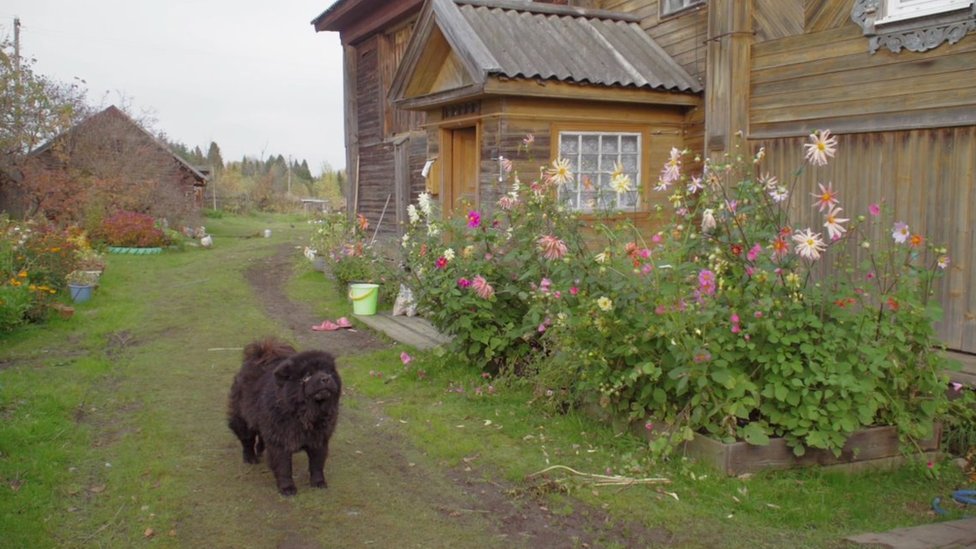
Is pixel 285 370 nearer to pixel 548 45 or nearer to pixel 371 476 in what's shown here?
pixel 371 476

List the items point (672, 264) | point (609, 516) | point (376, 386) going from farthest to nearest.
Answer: point (376, 386)
point (672, 264)
point (609, 516)

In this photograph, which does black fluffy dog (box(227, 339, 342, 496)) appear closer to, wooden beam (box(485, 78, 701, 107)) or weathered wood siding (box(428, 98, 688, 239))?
weathered wood siding (box(428, 98, 688, 239))

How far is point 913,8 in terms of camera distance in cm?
681

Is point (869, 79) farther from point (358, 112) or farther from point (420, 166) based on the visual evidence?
point (358, 112)

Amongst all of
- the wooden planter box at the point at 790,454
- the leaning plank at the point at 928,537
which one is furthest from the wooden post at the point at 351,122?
the leaning plank at the point at 928,537

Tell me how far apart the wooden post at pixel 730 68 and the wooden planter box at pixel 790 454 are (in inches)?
156

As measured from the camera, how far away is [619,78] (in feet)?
31.1

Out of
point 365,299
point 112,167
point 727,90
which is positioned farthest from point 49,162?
point 727,90

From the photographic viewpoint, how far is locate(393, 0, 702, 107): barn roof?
9109 mm

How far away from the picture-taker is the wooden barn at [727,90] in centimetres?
662

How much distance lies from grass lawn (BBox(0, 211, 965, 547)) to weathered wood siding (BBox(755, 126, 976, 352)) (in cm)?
171

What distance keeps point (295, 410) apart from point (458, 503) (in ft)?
3.70

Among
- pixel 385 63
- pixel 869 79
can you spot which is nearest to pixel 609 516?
pixel 869 79

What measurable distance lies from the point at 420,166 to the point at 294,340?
484 centimetres
